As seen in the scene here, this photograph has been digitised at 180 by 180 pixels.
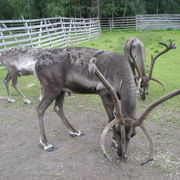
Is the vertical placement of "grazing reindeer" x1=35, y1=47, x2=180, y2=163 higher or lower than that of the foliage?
lower

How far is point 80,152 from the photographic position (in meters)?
3.93

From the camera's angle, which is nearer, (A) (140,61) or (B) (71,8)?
(A) (140,61)

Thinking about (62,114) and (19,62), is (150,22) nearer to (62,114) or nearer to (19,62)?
(19,62)

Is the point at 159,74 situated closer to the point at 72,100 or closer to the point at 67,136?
the point at 72,100

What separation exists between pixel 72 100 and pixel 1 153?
8.86 ft

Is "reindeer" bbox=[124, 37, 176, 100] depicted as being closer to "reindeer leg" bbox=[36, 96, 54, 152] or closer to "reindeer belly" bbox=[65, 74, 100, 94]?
"reindeer belly" bbox=[65, 74, 100, 94]

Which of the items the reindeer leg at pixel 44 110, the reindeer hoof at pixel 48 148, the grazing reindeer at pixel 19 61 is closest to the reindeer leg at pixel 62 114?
the reindeer leg at pixel 44 110

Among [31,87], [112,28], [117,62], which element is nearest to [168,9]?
[112,28]

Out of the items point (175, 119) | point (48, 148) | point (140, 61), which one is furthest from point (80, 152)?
point (140, 61)

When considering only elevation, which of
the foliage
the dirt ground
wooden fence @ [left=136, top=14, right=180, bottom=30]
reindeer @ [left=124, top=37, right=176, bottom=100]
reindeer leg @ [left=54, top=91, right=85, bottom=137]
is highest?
the foliage

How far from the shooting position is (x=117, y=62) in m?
3.75

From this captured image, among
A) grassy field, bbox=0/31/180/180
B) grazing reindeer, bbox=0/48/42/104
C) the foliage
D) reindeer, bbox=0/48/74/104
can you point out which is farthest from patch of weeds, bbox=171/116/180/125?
the foliage

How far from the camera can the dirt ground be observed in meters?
3.38

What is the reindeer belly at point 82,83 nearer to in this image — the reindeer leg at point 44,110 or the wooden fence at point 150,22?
the reindeer leg at point 44,110
